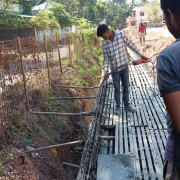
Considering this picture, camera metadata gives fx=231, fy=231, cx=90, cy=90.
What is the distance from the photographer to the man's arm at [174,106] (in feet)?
3.80

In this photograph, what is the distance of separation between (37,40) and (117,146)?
144 inches

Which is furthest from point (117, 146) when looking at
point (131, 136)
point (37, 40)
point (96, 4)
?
point (96, 4)

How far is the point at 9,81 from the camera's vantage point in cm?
432

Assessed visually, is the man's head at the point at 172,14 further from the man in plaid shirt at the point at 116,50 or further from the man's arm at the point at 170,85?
the man in plaid shirt at the point at 116,50

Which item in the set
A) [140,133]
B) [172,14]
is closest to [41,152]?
[140,133]

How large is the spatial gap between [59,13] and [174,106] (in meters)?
22.1

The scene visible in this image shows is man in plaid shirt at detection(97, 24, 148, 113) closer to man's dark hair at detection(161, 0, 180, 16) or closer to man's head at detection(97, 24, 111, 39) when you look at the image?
man's head at detection(97, 24, 111, 39)

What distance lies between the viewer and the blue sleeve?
3.73 ft

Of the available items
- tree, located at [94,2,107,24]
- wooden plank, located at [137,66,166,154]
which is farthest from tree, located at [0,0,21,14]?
tree, located at [94,2,107,24]

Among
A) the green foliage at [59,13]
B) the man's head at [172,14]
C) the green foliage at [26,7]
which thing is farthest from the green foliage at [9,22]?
the man's head at [172,14]

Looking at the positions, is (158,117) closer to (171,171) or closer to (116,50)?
(116,50)

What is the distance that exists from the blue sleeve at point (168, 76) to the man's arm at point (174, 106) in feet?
0.08

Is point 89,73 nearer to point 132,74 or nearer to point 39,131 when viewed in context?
point 132,74

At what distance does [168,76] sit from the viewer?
3.76 feet
